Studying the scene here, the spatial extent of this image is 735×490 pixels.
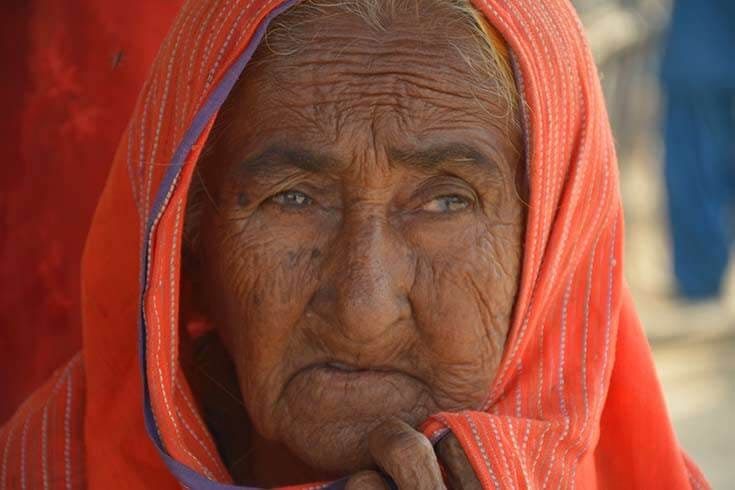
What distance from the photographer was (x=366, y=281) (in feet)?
7.38

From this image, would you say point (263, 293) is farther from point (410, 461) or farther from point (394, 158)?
point (410, 461)

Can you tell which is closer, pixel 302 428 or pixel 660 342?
pixel 302 428

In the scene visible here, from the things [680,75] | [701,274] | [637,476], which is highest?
[680,75]

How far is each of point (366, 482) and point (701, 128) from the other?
6492mm

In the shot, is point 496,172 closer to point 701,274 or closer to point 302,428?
point 302,428

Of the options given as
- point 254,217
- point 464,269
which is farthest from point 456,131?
point 254,217

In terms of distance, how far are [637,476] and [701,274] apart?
6292 millimetres

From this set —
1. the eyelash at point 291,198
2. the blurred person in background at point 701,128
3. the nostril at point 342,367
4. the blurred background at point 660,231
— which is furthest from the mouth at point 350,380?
the blurred person in background at point 701,128

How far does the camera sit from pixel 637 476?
2605mm

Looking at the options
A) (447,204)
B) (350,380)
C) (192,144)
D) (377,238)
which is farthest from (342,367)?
(192,144)

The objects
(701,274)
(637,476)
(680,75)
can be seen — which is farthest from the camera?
(701,274)

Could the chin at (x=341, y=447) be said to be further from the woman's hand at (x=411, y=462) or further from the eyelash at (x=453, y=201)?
the eyelash at (x=453, y=201)

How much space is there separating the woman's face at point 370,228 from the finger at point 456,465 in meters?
0.13

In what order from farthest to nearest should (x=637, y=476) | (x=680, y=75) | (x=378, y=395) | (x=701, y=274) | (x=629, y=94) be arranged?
(x=629, y=94), (x=701, y=274), (x=680, y=75), (x=637, y=476), (x=378, y=395)
